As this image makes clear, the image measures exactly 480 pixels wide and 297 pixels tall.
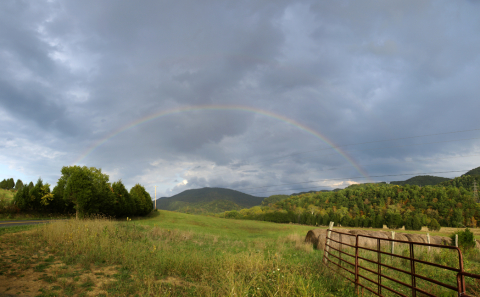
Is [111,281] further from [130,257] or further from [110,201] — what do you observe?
[110,201]

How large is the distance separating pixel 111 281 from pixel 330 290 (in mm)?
6933

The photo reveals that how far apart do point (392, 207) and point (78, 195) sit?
327 ft

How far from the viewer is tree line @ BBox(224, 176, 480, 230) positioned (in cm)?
7912

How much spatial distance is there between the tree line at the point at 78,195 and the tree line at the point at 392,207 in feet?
195

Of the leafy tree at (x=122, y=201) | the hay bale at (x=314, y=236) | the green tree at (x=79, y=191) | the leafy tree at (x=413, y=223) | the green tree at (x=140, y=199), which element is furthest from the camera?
the leafy tree at (x=413, y=223)

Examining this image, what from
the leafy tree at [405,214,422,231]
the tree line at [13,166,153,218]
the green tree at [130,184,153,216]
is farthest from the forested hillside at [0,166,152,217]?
the leafy tree at [405,214,422,231]

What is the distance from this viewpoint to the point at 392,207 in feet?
302

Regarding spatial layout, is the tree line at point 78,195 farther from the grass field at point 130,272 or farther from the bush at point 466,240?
the bush at point 466,240

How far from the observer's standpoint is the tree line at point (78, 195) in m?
37.1

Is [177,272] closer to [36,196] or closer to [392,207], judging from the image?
[36,196]

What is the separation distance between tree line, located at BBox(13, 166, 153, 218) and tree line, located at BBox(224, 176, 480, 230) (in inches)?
2344

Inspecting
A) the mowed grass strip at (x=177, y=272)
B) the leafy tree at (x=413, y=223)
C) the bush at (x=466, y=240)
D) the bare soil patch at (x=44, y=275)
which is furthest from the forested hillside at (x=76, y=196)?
the leafy tree at (x=413, y=223)

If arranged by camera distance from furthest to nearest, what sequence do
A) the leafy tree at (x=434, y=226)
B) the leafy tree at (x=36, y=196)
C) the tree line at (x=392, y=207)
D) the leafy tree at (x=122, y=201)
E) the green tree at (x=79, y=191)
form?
the tree line at (x=392, y=207) → the leafy tree at (x=434, y=226) → the leafy tree at (x=122, y=201) → the leafy tree at (x=36, y=196) → the green tree at (x=79, y=191)

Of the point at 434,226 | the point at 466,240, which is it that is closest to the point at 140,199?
the point at 466,240
